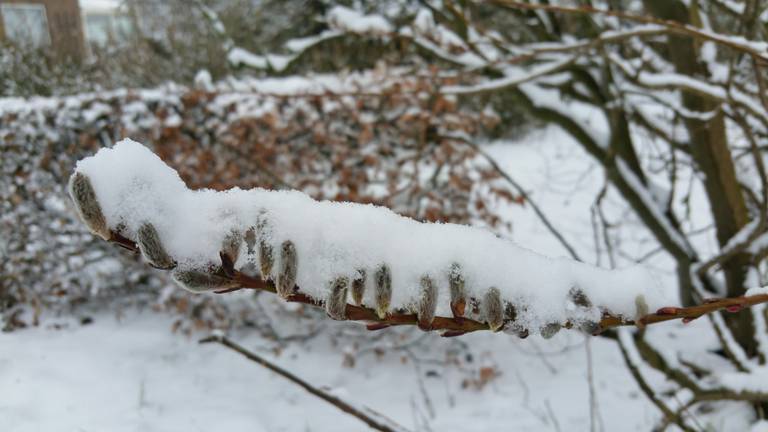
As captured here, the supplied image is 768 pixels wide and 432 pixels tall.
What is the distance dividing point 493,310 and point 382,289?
10cm

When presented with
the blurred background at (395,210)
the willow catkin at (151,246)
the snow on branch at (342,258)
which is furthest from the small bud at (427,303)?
the blurred background at (395,210)

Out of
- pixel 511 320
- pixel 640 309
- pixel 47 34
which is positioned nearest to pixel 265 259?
pixel 511 320

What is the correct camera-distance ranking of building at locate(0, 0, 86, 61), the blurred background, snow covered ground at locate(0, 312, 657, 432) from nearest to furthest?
1. snow covered ground at locate(0, 312, 657, 432)
2. the blurred background
3. building at locate(0, 0, 86, 61)

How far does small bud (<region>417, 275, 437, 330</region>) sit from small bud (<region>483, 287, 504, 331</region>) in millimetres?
48

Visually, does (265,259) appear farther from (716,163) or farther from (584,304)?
(716,163)

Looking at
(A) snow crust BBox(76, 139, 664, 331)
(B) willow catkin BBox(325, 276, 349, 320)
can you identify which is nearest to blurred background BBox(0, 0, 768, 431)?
(A) snow crust BBox(76, 139, 664, 331)

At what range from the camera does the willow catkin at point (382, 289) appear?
1.66 ft

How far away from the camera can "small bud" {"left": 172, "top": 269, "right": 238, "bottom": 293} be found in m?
0.50

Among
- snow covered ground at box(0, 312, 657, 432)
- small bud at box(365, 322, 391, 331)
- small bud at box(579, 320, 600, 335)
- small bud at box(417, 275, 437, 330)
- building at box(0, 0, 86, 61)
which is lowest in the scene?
snow covered ground at box(0, 312, 657, 432)

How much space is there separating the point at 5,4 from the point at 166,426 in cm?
1278

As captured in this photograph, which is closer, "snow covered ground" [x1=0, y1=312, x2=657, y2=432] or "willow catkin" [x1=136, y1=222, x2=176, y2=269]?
"willow catkin" [x1=136, y1=222, x2=176, y2=269]

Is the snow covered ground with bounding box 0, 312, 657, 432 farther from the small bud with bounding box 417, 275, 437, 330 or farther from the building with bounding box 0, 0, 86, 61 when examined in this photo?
the building with bounding box 0, 0, 86, 61

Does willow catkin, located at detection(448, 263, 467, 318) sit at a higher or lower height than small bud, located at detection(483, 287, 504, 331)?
higher

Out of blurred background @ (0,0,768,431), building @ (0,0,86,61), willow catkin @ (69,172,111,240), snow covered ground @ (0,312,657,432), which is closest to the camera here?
willow catkin @ (69,172,111,240)
